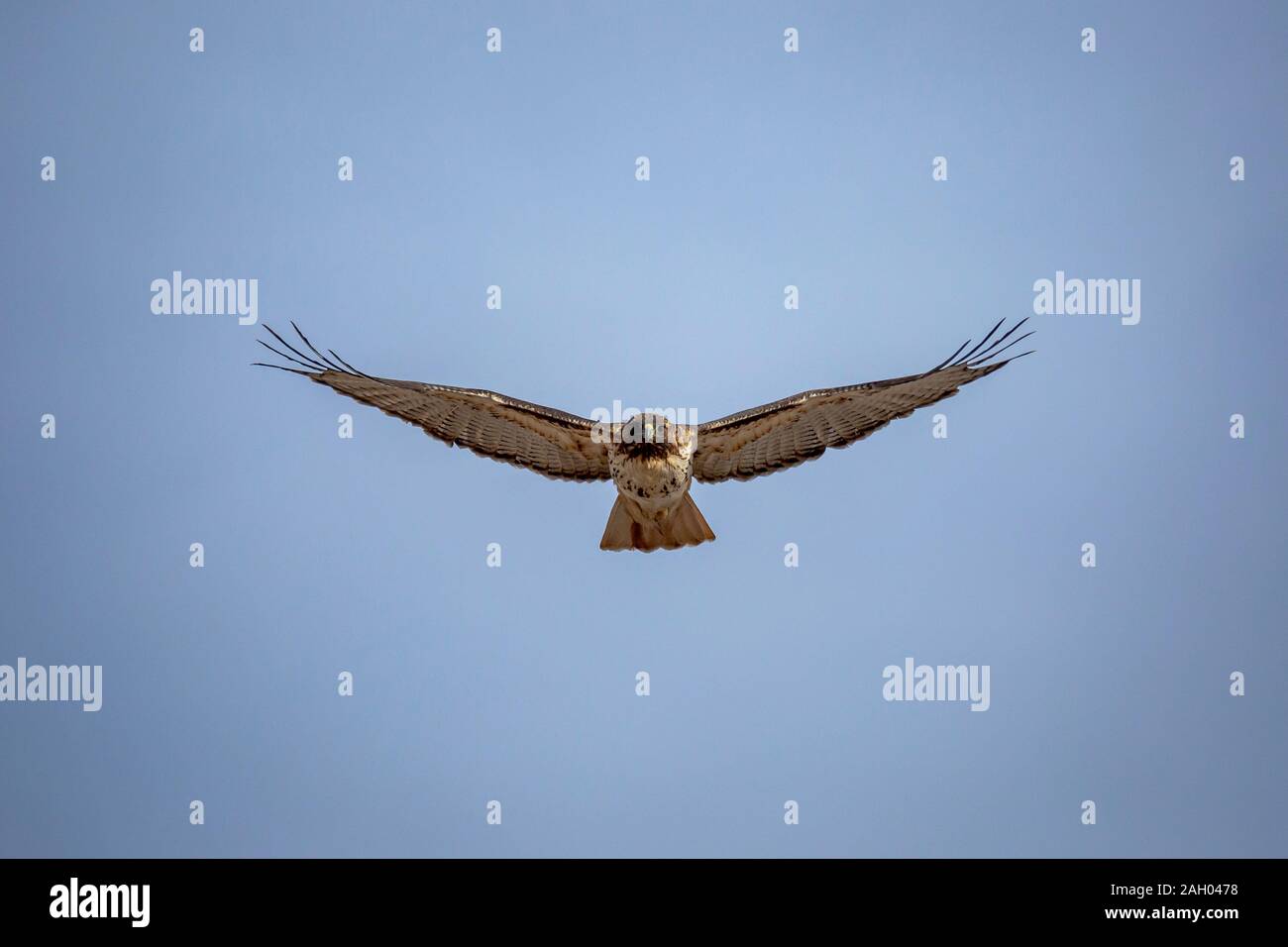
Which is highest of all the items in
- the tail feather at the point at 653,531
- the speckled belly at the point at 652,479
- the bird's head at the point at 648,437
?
the bird's head at the point at 648,437

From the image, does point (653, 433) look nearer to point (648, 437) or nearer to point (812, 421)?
point (648, 437)

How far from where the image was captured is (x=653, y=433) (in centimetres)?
1116

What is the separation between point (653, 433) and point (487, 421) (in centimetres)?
192

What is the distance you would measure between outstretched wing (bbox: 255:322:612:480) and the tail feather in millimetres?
798

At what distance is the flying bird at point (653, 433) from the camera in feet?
37.0

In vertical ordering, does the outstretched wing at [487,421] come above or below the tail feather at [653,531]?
above

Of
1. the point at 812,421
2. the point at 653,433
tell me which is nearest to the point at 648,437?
the point at 653,433

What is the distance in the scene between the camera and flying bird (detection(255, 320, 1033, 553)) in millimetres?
11266

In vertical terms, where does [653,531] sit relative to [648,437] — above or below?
below

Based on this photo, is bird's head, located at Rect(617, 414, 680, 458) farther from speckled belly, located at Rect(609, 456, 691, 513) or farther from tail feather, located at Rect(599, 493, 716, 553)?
tail feather, located at Rect(599, 493, 716, 553)

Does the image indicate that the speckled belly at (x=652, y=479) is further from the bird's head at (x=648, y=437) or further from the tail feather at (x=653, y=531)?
the tail feather at (x=653, y=531)
